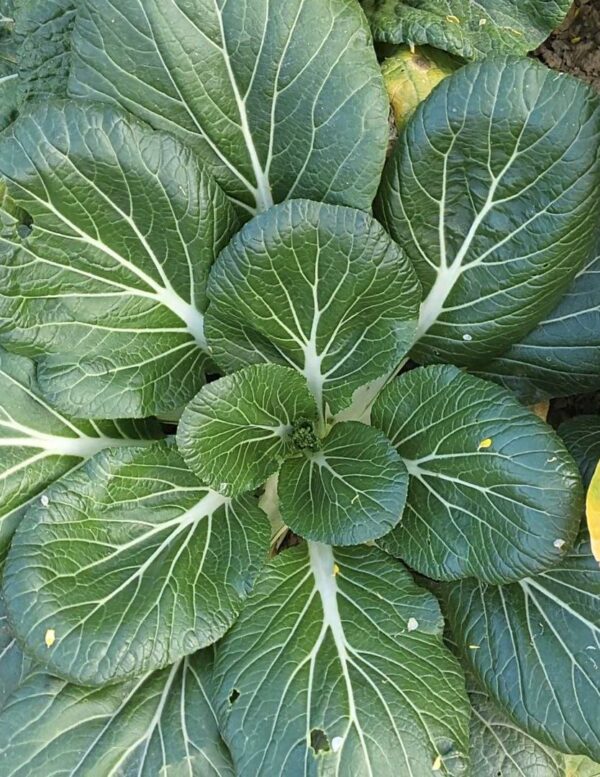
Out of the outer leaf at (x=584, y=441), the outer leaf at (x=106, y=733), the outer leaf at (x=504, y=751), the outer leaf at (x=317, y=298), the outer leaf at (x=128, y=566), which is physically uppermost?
the outer leaf at (x=317, y=298)

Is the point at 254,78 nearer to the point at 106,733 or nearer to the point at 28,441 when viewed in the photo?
the point at 28,441

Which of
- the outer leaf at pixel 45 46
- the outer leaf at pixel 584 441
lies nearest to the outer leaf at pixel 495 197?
the outer leaf at pixel 584 441

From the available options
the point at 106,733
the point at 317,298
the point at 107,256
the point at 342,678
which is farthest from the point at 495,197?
the point at 106,733

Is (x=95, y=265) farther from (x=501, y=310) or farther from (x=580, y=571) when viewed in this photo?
(x=580, y=571)

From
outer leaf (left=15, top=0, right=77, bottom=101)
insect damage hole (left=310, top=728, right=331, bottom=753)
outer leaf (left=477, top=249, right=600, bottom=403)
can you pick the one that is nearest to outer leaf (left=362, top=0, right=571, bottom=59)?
outer leaf (left=477, top=249, right=600, bottom=403)

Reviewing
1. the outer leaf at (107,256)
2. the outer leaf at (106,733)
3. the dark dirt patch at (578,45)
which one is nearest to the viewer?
the outer leaf at (107,256)

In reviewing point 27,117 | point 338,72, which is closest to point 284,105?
point 338,72

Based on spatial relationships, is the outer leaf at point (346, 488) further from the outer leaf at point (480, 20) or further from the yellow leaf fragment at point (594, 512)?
the outer leaf at point (480, 20)

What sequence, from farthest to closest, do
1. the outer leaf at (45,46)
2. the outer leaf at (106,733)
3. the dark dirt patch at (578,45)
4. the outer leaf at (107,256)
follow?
the dark dirt patch at (578,45)
the outer leaf at (45,46)
the outer leaf at (106,733)
the outer leaf at (107,256)
